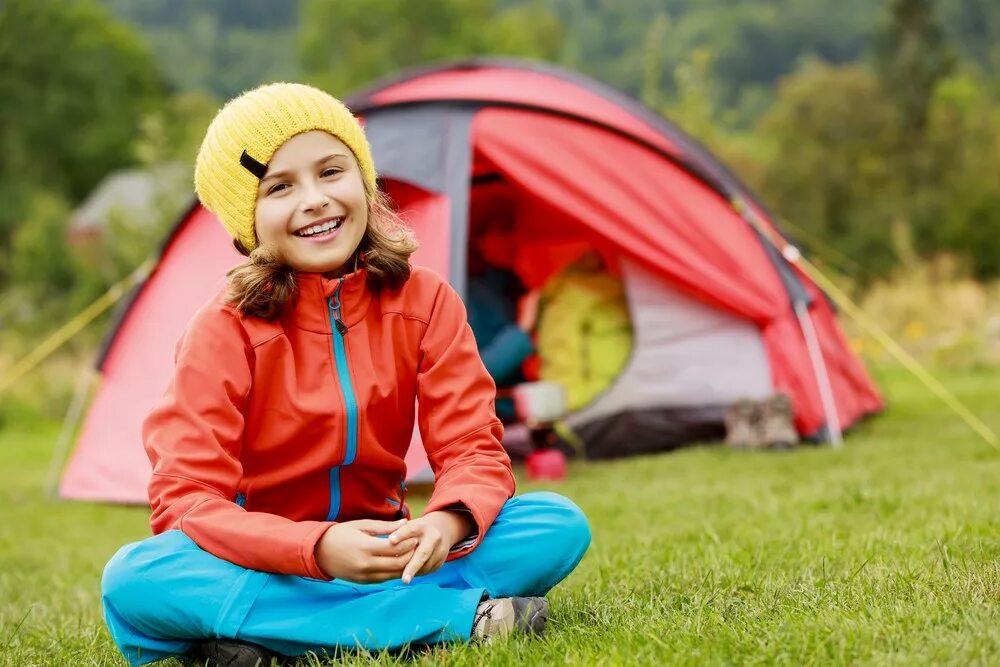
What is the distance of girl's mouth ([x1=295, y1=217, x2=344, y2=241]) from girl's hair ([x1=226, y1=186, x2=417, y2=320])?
0.07 m

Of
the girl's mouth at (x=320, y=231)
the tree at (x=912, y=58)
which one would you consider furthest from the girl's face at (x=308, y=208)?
the tree at (x=912, y=58)

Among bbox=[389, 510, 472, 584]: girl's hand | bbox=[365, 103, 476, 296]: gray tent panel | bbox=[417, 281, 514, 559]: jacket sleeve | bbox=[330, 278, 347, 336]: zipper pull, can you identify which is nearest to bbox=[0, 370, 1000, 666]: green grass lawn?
bbox=[389, 510, 472, 584]: girl's hand

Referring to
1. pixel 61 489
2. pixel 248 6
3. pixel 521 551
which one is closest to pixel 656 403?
pixel 61 489

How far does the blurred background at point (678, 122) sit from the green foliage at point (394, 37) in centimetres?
6

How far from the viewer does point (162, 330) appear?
180 inches

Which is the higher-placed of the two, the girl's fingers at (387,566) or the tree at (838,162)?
the tree at (838,162)

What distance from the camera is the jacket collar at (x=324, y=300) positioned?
1.94m

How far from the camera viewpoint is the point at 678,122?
11688 mm

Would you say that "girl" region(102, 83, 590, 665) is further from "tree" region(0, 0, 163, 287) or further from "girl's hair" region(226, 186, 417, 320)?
"tree" region(0, 0, 163, 287)

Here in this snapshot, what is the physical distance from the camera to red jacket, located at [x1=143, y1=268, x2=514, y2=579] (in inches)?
69.6

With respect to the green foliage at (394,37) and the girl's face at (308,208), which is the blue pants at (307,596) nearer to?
the girl's face at (308,208)

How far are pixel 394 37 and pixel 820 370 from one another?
2849 centimetres

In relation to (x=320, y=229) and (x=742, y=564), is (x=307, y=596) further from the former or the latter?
(x=742, y=564)

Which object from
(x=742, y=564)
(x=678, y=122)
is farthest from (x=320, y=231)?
(x=678, y=122)
